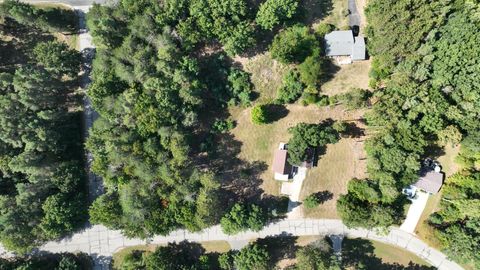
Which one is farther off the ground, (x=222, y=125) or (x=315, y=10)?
(x=315, y=10)

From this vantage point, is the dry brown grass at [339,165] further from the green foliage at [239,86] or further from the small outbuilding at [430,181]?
the green foliage at [239,86]

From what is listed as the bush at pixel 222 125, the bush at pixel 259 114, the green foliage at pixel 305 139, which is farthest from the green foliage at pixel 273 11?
the green foliage at pixel 305 139

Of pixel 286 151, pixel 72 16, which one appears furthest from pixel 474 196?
pixel 72 16

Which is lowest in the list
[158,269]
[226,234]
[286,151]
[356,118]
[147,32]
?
[158,269]

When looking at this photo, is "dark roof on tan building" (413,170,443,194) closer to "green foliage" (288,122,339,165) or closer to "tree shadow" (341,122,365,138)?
"tree shadow" (341,122,365,138)

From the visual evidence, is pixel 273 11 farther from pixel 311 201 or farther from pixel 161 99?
pixel 311 201

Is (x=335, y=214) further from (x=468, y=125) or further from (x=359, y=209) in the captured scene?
(x=468, y=125)

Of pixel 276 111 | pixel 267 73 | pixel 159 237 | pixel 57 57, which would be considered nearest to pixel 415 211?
pixel 276 111
